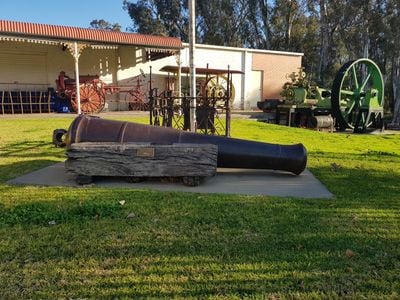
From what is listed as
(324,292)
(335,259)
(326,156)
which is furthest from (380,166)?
(324,292)

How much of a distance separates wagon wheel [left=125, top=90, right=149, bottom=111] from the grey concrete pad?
623 inches

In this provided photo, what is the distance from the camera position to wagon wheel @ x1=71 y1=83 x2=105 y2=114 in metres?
19.3

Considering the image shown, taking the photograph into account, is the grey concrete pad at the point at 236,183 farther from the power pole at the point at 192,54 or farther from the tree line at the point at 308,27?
Result: the tree line at the point at 308,27

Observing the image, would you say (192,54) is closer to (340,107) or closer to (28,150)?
(28,150)

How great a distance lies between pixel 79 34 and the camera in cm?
1778

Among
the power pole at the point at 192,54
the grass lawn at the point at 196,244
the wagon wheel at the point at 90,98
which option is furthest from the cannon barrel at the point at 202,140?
the wagon wheel at the point at 90,98

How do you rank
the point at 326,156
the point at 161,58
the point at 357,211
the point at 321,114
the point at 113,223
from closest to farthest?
the point at 113,223
the point at 357,211
the point at 326,156
the point at 321,114
the point at 161,58

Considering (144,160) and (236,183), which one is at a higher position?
(144,160)

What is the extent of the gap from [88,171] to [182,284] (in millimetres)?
2988

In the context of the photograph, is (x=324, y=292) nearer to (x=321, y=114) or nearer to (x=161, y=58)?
(x=321, y=114)

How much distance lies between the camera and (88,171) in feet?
17.6

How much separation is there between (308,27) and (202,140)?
39953 mm

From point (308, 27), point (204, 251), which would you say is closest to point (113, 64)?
point (204, 251)

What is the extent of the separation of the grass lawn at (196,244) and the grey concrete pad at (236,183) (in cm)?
25
